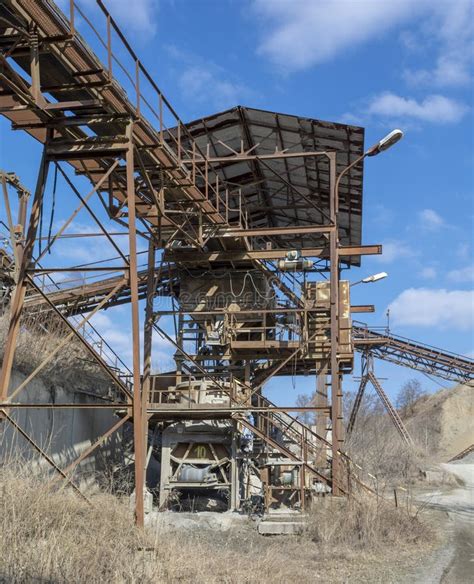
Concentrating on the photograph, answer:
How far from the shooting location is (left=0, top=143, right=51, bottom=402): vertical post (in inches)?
416

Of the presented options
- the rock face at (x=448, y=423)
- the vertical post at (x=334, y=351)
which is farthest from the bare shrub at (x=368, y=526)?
the rock face at (x=448, y=423)

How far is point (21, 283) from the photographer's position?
36.0ft

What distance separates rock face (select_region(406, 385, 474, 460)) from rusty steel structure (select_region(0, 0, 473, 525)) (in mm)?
30164

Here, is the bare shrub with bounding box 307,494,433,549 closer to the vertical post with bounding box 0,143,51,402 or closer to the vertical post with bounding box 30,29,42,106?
the vertical post with bounding box 0,143,51,402

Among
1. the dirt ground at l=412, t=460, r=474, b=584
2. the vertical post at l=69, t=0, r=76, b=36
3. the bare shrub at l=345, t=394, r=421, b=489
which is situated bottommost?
the dirt ground at l=412, t=460, r=474, b=584

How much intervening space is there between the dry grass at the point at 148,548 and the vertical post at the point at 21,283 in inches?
70.0

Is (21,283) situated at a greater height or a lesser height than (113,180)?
lesser

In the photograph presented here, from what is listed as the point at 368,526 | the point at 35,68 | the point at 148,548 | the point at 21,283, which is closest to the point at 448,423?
the point at 368,526

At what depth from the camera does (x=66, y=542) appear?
24.4 ft

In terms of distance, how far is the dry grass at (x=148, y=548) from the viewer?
22.3 feet

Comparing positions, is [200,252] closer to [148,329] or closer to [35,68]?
[148,329]

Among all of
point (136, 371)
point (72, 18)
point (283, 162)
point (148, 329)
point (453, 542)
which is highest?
point (283, 162)

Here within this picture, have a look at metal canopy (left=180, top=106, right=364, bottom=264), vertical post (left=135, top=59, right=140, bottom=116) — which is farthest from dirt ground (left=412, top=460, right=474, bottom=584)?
vertical post (left=135, top=59, right=140, bottom=116)

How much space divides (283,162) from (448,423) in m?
41.0
